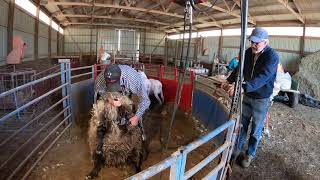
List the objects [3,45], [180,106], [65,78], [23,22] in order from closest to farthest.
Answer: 1. [65,78]
2. [180,106]
3. [3,45]
4. [23,22]

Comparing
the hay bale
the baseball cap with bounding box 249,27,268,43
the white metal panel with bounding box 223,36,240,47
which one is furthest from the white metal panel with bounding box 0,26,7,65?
the white metal panel with bounding box 223,36,240,47

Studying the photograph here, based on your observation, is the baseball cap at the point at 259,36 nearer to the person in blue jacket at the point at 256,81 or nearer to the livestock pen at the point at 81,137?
the person in blue jacket at the point at 256,81

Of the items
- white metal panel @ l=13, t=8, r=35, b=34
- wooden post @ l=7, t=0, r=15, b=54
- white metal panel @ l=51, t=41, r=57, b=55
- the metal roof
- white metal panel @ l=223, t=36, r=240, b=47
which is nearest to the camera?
wooden post @ l=7, t=0, r=15, b=54

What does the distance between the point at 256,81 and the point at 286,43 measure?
32.4 ft

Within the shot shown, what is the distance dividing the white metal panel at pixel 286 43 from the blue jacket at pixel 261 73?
8948 mm

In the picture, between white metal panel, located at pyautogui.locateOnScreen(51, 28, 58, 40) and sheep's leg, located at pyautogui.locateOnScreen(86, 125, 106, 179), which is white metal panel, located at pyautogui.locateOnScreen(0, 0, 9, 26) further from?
white metal panel, located at pyautogui.locateOnScreen(51, 28, 58, 40)

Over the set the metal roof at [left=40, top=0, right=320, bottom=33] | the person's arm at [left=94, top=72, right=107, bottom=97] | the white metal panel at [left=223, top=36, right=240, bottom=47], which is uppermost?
the metal roof at [left=40, top=0, right=320, bottom=33]

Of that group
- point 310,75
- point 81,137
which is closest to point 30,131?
point 81,137

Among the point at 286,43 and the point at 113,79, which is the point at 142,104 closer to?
the point at 113,79

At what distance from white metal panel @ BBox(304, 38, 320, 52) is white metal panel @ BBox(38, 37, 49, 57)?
12.1 metres

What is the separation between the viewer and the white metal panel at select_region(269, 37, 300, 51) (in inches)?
451

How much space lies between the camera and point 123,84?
11.6 feet

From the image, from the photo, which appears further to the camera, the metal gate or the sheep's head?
the metal gate

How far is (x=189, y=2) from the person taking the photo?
2.45 meters
